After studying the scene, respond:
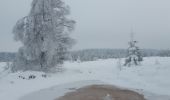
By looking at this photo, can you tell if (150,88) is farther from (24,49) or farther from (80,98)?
(24,49)

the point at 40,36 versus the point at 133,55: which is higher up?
the point at 40,36

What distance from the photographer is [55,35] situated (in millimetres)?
29203

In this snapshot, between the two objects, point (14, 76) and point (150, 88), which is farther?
point (14, 76)

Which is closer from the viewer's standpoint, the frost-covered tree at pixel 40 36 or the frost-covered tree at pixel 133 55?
the frost-covered tree at pixel 40 36

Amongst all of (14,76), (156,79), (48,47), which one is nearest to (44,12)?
(48,47)

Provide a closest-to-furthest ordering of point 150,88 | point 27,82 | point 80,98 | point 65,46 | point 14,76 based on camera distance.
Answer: point 80,98
point 150,88
point 27,82
point 14,76
point 65,46

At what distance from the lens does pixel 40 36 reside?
29.0m

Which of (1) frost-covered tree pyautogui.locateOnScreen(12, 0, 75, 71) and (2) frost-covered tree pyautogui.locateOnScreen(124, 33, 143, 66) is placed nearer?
(1) frost-covered tree pyautogui.locateOnScreen(12, 0, 75, 71)

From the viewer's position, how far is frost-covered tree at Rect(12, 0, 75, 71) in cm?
2847

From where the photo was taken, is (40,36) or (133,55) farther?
(133,55)

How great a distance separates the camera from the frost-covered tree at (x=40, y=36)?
28469 millimetres

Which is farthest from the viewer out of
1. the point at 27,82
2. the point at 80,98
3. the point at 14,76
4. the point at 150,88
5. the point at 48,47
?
the point at 48,47

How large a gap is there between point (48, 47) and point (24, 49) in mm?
2647

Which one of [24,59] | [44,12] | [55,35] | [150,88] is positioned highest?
[44,12]
